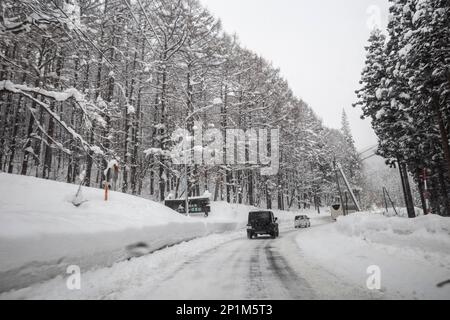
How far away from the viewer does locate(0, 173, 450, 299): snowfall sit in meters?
4.67

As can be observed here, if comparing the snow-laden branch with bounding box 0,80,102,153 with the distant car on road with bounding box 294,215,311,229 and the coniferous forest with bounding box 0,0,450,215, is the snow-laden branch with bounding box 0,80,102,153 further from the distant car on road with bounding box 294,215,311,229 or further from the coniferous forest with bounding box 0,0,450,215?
the distant car on road with bounding box 294,215,311,229

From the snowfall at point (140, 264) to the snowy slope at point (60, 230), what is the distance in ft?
0.06

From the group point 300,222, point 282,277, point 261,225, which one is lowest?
point 300,222

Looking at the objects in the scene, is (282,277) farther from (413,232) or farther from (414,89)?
(414,89)

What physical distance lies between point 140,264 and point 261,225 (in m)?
11.9

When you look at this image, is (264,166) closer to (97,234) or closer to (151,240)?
(151,240)

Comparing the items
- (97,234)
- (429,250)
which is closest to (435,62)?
(429,250)

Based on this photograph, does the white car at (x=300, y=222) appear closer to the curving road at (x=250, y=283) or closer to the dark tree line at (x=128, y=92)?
the dark tree line at (x=128, y=92)

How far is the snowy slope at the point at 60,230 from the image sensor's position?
464 centimetres

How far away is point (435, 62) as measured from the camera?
554 inches

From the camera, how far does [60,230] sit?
558 cm

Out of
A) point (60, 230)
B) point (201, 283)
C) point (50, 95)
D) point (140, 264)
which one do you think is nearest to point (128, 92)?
point (50, 95)

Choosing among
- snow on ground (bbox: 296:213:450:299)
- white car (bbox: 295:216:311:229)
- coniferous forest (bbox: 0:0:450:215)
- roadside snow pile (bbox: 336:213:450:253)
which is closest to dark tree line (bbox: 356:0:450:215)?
coniferous forest (bbox: 0:0:450:215)

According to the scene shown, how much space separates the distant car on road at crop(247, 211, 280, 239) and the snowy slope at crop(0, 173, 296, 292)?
27.6 feet
